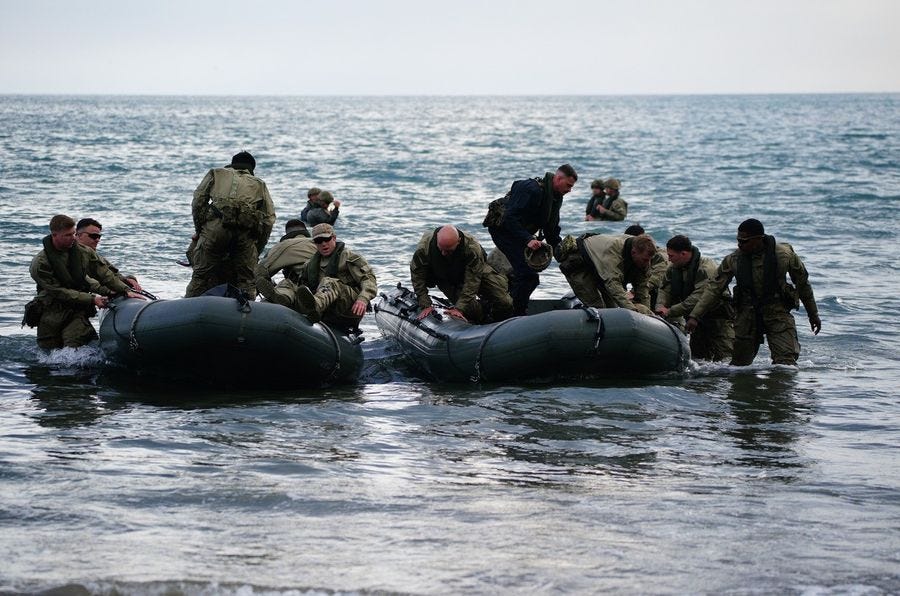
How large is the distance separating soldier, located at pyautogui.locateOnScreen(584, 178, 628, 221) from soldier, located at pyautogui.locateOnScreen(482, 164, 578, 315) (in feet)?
35.0

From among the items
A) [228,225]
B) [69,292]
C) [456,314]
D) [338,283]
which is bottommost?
[456,314]

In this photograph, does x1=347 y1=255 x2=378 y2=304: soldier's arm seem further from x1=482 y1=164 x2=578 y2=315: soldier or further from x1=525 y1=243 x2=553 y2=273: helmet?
x1=525 y1=243 x2=553 y2=273: helmet

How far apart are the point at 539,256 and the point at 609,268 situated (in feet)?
1.94

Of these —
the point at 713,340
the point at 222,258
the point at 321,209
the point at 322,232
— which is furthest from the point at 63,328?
the point at 713,340

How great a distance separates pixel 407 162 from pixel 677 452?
34369 mm

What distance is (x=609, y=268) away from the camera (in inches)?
363

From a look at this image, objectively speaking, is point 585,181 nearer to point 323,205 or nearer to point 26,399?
point 323,205

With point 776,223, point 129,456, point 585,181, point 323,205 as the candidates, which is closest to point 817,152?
point 585,181

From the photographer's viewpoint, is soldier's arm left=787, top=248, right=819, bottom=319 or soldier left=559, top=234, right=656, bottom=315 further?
soldier's arm left=787, top=248, right=819, bottom=319

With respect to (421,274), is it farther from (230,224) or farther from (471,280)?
(230,224)

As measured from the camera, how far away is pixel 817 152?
46.1 meters

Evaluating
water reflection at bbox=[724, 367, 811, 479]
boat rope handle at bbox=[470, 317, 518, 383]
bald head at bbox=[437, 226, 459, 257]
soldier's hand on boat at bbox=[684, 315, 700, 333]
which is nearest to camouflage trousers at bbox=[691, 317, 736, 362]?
water reflection at bbox=[724, 367, 811, 479]

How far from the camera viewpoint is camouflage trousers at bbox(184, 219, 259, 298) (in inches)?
399

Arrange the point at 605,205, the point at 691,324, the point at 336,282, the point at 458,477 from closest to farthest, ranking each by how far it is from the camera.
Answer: the point at 458,477 < the point at 336,282 < the point at 691,324 < the point at 605,205
